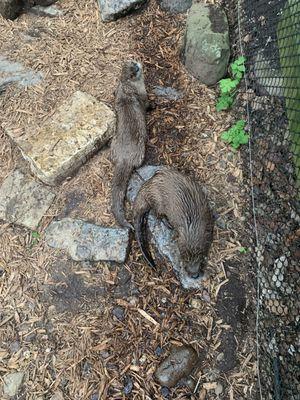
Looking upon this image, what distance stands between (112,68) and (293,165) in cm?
205

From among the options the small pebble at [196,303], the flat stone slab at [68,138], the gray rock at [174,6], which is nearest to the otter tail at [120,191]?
the flat stone slab at [68,138]

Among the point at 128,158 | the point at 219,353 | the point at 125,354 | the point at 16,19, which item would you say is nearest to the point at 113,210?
the point at 128,158

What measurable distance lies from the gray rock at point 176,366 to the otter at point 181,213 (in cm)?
57

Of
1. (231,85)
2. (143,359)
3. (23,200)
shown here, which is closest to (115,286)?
(143,359)

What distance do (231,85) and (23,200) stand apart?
215cm

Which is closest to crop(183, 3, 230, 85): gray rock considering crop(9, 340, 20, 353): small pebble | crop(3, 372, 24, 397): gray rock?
crop(9, 340, 20, 353): small pebble

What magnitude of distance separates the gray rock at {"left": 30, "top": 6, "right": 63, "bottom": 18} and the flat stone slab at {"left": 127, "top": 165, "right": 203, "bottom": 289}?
2161mm

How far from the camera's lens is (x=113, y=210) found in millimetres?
3580

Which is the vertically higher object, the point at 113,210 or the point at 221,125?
the point at 221,125

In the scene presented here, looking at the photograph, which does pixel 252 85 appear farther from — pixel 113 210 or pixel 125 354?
pixel 125 354

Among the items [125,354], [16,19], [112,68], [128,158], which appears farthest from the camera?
[16,19]

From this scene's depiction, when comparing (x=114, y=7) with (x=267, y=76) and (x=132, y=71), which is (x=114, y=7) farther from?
(x=267, y=76)

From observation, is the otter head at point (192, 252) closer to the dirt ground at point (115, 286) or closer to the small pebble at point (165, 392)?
the dirt ground at point (115, 286)

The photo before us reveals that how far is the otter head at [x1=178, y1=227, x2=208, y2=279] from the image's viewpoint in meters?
3.29
